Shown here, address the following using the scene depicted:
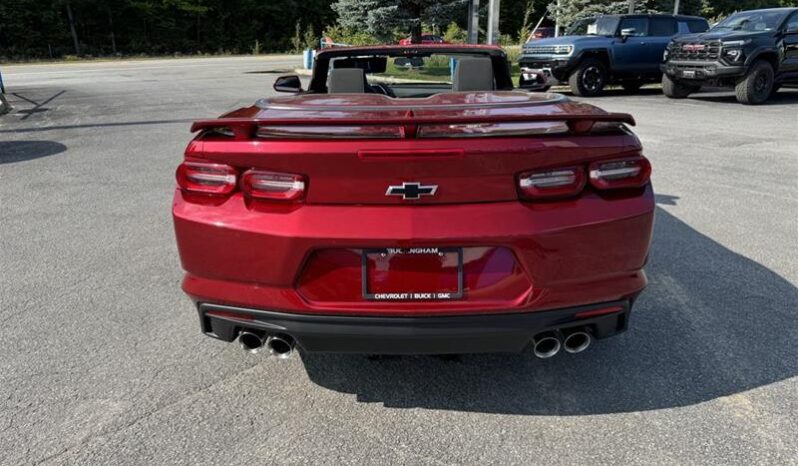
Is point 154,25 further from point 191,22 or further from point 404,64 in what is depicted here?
point 404,64

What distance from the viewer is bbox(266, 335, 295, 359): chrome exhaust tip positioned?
2.39 m

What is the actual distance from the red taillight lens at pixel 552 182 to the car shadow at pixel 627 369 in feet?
2.91

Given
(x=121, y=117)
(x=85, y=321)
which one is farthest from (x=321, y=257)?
(x=121, y=117)

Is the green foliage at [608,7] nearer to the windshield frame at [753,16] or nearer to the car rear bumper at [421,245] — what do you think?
the windshield frame at [753,16]

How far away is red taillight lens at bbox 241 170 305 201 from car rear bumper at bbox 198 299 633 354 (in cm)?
45

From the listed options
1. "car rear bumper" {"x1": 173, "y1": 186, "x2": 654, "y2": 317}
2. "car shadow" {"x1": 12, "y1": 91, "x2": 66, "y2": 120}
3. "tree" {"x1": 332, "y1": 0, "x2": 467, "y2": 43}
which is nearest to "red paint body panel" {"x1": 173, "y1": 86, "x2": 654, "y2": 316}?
"car rear bumper" {"x1": 173, "y1": 186, "x2": 654, "y2": 317}

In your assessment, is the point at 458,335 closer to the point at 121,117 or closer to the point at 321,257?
the point at 321,257

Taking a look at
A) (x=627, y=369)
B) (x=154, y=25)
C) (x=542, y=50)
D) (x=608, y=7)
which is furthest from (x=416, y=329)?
(x=154, y=25)

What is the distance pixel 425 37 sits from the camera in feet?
92.7

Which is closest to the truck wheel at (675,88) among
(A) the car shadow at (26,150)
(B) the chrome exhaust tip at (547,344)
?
(A) the car shadow at (26,150)

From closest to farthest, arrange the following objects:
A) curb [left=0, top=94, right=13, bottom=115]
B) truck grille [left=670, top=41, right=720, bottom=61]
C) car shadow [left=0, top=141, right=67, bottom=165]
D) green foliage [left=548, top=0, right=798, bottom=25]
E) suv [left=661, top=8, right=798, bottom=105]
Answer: car shadow [left=0, top=141, right=67, bottom=165] < suv [left=661, top=8, right=798, bottom=105] < truck grille [left=670, top=41, right=720, bottom=61] < curb [left=0, top=94, right=13, bottom=115] < green foliage [left=548, top=0, right=798, bottom=25]

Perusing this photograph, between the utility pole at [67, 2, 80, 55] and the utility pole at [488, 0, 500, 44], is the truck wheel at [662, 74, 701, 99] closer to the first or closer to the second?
the utility pole at [488, 0, 500, 44]

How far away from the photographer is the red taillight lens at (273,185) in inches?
89.4

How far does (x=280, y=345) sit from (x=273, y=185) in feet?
2.15
